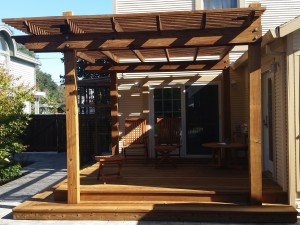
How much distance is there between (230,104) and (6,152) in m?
5.31

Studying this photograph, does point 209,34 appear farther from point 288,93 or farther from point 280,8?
point 280,8

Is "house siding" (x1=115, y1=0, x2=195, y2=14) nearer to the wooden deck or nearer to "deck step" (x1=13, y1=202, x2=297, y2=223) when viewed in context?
the wooden deck

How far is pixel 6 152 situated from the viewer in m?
8.70

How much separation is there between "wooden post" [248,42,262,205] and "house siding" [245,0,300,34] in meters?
4.62

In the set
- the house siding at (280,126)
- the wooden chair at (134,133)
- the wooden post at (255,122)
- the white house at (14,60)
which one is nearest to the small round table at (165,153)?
the wooden chair at (134,133)

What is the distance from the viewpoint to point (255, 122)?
209 inches

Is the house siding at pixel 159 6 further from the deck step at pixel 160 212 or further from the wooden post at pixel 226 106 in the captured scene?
the deck step at pixel 160 212

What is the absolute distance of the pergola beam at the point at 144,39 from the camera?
5.25m

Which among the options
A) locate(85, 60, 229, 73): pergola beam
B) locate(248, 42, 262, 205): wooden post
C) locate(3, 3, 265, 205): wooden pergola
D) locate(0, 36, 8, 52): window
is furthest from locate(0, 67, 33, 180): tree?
locate(0, 36, 8, 52): window

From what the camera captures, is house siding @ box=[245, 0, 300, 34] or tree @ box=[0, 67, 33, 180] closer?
tree @ box=[0, 67, 33, 180]

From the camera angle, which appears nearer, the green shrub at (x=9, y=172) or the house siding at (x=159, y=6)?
the green shrub at (x=9, y=172)

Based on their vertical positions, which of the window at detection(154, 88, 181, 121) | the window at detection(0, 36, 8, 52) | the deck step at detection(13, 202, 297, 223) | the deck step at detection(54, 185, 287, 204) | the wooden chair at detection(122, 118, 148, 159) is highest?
the window at detection(0, 36, 8, 52)

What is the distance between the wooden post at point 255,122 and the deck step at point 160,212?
0.93 ft

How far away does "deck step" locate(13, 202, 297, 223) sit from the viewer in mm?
5203
